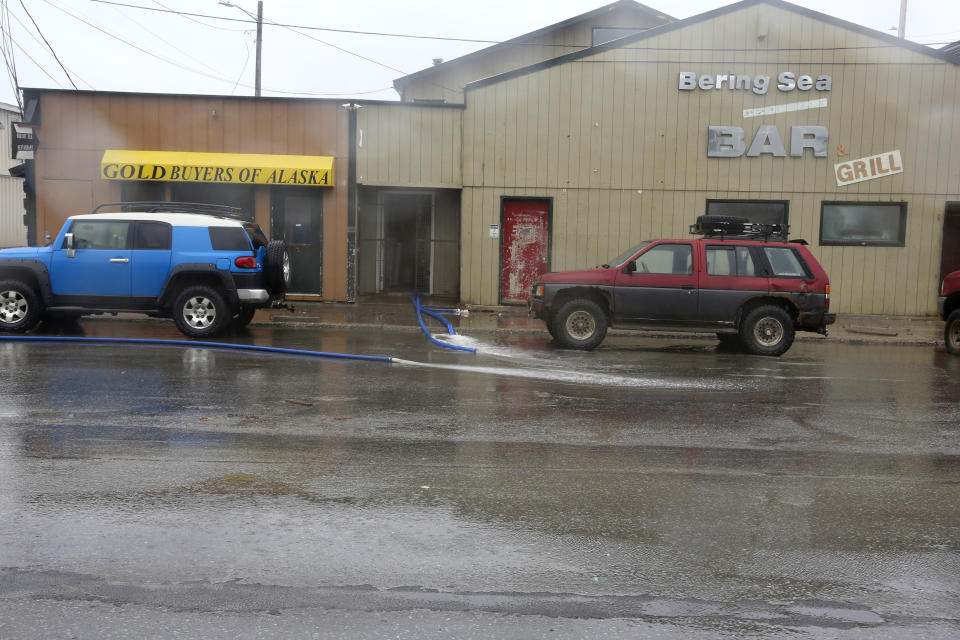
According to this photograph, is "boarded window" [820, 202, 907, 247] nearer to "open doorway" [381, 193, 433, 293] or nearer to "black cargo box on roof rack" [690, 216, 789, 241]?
"black cargo box on roof rack" [690, 216, 789, 241]

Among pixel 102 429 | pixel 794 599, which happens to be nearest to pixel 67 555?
pixel 102 429

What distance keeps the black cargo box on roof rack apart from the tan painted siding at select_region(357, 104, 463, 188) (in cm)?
774

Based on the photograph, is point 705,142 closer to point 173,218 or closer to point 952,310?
point 952,310

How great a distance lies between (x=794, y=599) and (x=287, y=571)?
2.36 m

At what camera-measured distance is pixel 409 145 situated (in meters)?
20.1

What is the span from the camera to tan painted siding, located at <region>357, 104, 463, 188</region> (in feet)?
65.5

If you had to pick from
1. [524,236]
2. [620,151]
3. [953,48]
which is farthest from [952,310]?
[953,48]

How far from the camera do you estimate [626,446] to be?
6.79 metres

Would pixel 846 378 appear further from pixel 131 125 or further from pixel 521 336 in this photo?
pixel 131 125

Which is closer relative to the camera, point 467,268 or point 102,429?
point 102,429

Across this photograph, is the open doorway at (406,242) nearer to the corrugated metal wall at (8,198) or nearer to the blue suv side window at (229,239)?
the blue suv side window at (229,239)

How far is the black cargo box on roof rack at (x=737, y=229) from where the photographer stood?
1365 cm

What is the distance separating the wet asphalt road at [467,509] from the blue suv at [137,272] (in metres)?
3.35

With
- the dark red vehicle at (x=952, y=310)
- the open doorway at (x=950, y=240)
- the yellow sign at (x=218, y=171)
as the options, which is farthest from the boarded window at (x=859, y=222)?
the yellow sign at (x=218, y=171)
